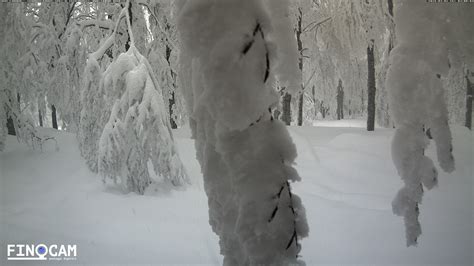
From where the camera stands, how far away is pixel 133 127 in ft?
21.1

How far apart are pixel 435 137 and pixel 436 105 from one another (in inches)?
6.6

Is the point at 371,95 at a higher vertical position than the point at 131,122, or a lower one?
higher

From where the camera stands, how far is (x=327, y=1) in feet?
36.9

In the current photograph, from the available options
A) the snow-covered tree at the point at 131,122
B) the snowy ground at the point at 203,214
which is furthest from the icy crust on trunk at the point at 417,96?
the snow-covered tree at the point at 131,122

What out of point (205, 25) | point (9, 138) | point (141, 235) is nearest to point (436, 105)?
point (205, 25)

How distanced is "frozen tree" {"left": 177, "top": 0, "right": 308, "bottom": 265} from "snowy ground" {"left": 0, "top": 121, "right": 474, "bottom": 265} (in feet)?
10.7

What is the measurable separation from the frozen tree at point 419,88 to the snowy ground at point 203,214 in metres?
3.06

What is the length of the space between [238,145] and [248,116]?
15 cm

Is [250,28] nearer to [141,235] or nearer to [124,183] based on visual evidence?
[141,235]

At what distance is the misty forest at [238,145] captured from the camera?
1.32 metres

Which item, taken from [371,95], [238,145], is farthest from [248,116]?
[371,95]

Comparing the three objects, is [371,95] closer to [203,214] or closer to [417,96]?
[203,214]

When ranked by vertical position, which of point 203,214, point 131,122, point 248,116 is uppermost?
point 248,116

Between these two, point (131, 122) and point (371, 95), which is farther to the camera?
point (371, 95)
